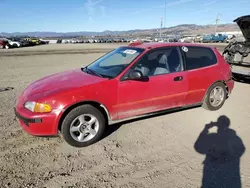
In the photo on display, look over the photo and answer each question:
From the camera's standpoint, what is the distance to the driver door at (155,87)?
145 inches

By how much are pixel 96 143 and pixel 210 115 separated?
2.65 meters

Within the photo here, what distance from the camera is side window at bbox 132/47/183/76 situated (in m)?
Answer: 3.95

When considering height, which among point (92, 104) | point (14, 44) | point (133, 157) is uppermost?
point (14, 44)

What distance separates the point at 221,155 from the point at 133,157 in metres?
1.33

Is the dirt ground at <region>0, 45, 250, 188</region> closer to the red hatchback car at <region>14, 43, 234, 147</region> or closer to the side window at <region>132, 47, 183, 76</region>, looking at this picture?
the red hatchback car at <region>14, 43, 234, 147</region>

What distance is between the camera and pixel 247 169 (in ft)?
9.39

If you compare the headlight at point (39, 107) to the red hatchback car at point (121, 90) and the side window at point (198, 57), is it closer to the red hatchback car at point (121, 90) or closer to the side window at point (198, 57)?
the red hatchback car at point (121, 90)

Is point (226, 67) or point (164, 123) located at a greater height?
point (226, 67)

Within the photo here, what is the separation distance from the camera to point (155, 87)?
3.88 meters

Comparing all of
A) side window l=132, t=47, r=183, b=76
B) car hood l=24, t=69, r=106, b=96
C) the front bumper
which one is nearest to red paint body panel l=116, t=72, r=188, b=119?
side window l=132, t=47, r=183, b=76

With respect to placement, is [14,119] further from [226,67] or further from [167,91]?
[226,67]

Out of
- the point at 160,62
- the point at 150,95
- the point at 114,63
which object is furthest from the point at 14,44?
the point at 150,95

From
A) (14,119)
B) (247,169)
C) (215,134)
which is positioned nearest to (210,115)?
(215,134)

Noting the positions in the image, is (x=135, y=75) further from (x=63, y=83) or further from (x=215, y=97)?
(x=215, y=97)
